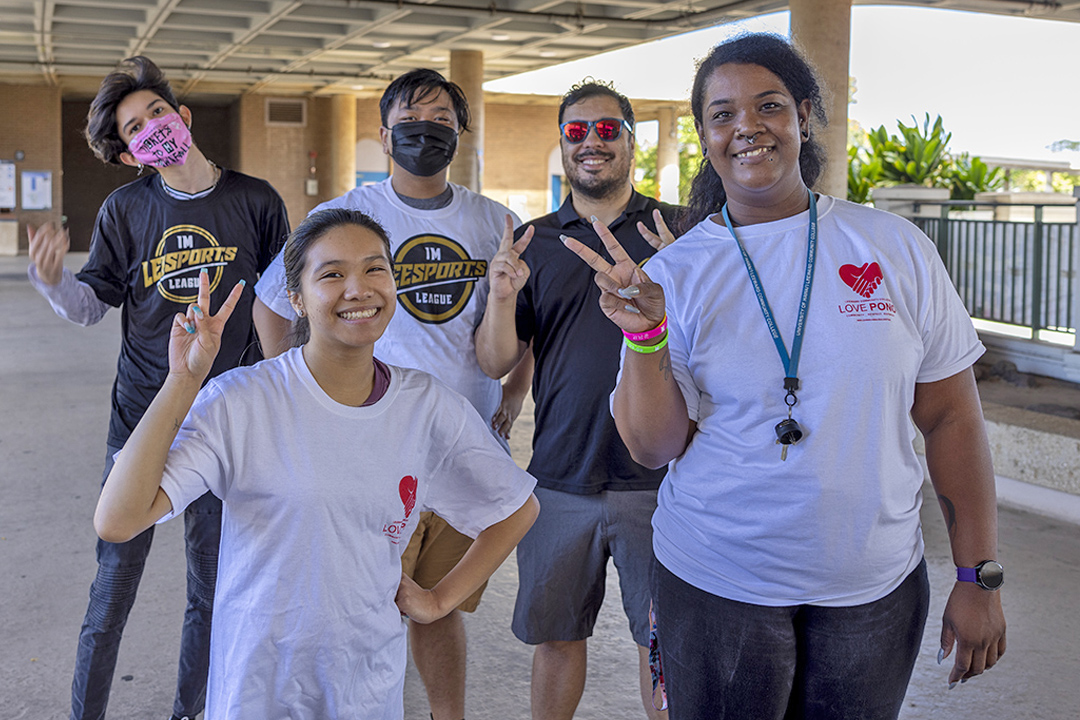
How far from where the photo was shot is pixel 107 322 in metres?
13.1

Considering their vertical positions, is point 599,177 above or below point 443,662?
above

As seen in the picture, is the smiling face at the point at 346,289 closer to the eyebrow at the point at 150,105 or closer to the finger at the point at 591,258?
the finger at the point at 591,258

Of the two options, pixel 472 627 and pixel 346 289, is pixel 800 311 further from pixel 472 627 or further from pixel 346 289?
pixel 472 627

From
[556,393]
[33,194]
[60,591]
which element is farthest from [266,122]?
[556,393]

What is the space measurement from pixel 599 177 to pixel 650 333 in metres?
1.09

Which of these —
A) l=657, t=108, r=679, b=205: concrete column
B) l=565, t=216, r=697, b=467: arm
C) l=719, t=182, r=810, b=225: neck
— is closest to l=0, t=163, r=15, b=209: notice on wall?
l=657, t=108, r=679, b=205: concrete column

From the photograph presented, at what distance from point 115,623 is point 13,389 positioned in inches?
262

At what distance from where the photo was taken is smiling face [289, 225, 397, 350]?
1931mm

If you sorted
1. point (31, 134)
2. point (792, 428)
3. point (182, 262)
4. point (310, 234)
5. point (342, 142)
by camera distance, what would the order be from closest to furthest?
point (792, 428), point (310, 234), point (182, 262), point (31, 134), point (342, 142)

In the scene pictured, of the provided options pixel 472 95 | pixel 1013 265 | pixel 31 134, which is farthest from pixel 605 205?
pixel 31 134

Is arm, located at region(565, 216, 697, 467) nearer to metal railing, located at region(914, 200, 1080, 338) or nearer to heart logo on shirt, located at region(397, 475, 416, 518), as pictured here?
heart logo on shirt, located at region(397, 475, 416, 518)

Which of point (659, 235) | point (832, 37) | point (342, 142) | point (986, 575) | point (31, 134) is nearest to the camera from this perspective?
point (986, 575)

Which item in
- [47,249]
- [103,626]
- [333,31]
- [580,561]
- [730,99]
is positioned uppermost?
[333,31]

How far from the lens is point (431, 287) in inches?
112
